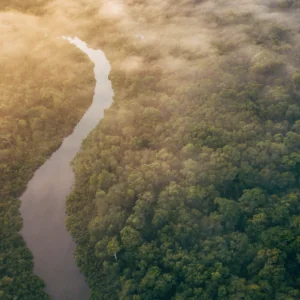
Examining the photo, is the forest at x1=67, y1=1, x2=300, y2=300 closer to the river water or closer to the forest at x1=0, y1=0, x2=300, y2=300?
the forest at x1=0, y1=0, x2=300, y2=300

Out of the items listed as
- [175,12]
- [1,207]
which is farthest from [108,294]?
[175,12]

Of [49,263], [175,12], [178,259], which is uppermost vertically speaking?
[175,12]

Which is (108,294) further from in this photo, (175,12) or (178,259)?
(175,12)

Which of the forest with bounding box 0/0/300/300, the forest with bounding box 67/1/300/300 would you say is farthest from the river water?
the forest with bounding box 67/1/300/300

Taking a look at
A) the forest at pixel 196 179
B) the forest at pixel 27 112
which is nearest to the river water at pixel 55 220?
the forest at pixel 27 112

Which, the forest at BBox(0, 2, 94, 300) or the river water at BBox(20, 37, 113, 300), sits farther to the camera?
the forest at BBox(0, 2, 94, 300)

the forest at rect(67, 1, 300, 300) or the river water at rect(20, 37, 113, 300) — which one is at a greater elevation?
the forest at rect(67, 1, 300, 300)

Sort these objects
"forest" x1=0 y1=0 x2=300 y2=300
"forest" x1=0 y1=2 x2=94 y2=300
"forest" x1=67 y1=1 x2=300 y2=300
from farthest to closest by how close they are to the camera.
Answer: "forest" x1=0 y1=2 x2=94 y2=300, "forest" x1=0 y1=0 x2=300 y2=300, "forest" x1=67 y1=1 x2=300 y2=300
